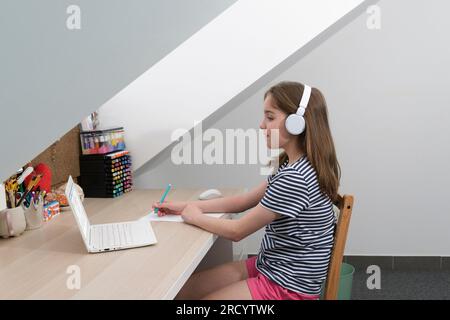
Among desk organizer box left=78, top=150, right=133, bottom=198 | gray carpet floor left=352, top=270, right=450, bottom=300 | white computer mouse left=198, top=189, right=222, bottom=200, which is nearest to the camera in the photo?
white computer mouse left=198, top=189, right=222, bottom=200

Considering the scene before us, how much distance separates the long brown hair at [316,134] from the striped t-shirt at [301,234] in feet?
0.07

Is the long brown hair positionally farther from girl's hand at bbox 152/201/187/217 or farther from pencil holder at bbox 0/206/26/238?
pencil holder at bbox 0/206/26/238

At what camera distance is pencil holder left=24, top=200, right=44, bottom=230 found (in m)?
1.49

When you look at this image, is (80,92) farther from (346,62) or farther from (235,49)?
(346,62)

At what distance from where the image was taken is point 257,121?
8.63 ft

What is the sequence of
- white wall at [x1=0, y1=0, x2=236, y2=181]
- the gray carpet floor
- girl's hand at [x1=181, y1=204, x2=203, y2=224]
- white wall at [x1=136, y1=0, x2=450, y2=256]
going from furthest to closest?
white wall at [x1=136, y1=0, x2=450, y2=256] < the gray carpet floor < girl's hand at [x1=181, y1=204, x2=203, y2=224] < white wall at [x1=0, y1=0, x2=236, y2=181]

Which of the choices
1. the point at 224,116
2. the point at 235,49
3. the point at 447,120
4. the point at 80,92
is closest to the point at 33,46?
the point at 80,92

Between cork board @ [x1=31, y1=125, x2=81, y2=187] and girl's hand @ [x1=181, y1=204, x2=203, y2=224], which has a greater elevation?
cork board @ [x1=31, y1=125, x2=81, y2=187]

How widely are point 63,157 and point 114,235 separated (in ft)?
2.33

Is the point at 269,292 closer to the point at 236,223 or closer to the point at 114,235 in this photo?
the point at 236,223

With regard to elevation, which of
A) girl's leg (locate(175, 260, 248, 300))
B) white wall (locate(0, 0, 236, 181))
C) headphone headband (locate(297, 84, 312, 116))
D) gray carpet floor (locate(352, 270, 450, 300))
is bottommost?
gray carpet floor (locate(352, 270, 450, 300))

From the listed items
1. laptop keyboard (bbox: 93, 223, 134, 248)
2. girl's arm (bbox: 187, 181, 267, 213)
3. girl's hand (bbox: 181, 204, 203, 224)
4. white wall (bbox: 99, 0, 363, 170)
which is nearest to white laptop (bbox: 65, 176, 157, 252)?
laptop keyboard (bbox: 93, 223, 134, 248)

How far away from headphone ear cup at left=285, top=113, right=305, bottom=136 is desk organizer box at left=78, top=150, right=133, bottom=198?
94 cm

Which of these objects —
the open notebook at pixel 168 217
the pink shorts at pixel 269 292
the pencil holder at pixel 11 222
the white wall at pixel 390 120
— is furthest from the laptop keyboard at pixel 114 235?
the white wall at pixel 390 120
